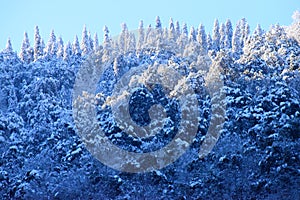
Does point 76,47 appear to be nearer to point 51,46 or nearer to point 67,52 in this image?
point 51,46

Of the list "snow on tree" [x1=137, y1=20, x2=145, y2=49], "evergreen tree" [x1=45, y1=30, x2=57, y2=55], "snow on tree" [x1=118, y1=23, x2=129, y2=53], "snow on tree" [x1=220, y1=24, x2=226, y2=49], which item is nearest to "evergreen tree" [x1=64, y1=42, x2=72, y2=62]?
"evergreen tree" [x1=45, y1=30, x2=57, y2=55]

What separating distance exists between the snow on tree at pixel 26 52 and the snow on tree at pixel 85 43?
10.7 meters

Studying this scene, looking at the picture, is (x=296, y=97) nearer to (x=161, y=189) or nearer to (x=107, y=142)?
(x=161, y=189)

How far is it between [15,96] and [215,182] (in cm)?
3743

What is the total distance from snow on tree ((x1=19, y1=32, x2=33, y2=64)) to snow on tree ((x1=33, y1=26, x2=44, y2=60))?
106cm

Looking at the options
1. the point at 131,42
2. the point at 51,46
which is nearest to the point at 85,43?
the point at 51,46

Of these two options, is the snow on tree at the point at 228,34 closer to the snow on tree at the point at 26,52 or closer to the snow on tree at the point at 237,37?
the snow on tree at the point at 237,37

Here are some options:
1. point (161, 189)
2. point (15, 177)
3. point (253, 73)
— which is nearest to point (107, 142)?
point (161, 189)

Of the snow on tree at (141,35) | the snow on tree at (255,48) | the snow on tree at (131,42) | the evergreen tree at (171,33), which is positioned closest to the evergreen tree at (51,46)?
the snow on tree at (131,42)

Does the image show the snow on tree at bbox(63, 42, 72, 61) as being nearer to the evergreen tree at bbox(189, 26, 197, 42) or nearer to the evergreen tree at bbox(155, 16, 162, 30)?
the evergreen tree at bbox(155, 16, 162, 30)

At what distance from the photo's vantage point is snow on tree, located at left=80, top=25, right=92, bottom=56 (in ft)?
298

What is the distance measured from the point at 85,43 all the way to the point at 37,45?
10322 millimetres

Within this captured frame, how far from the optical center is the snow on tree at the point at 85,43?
9094 cm

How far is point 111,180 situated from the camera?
38.3 m
